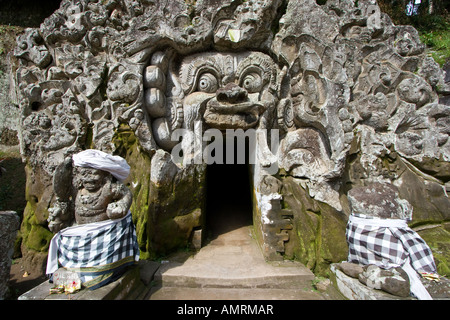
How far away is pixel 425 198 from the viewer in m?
4.51

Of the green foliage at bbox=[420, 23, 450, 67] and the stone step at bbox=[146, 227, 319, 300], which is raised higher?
the green foliage at bbox=[420, 23, 450, 67]

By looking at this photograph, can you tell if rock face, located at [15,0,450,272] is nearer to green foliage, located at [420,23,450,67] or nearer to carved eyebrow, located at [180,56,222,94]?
carved eyebrow, located at [180,56,222,94]

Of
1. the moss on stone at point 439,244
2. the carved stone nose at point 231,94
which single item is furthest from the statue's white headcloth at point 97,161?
the moss on stone at point 439,244

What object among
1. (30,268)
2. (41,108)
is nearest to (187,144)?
(41,108)

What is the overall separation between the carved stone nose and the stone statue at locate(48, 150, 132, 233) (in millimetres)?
2297

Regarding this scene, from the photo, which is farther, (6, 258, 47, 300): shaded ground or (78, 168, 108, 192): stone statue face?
(6, 258, 47, 300): shaded ground

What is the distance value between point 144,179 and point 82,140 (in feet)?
4.34

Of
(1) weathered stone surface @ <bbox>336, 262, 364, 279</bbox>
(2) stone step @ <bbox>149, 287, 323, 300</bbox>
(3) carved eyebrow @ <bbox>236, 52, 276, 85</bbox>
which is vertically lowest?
(2) stone step @ <bbox>149, 287, 323, 300</bbox>

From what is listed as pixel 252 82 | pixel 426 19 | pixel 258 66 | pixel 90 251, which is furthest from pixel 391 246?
pixel 426 19

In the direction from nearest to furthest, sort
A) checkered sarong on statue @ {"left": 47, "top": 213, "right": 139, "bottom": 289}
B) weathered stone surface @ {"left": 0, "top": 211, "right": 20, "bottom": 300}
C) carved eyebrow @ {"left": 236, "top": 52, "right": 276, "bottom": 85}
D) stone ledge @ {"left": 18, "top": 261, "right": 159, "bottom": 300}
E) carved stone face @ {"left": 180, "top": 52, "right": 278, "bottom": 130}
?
stone ledge @ {"left": 18, "top": 261, "right": 159, "bottom": 300} < checkered sarong on statue @ {"left": 47, "top": 213, "right": 139, "bottom": 289} < weathered stone surface @ {"left": 0, "top": 211, "right": 20, "bottom": 300} < carved stone face @ {"left": 180, "top": 52, "right": 278, "bottom": 130} < carved eyebrow @ {"left": 236, "top": 52, "right": 276, "bottom": 85}

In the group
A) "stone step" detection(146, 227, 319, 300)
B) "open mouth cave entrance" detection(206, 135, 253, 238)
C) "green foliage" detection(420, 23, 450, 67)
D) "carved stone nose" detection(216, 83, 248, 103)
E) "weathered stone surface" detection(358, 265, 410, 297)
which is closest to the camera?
"weathered stone surface" detection(358, 265, 410, 297)

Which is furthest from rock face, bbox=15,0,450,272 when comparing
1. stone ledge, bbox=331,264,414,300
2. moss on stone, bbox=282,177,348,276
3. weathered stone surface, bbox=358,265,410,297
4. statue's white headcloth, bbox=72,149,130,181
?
weathered stone surface, bbox=358,265,410,297

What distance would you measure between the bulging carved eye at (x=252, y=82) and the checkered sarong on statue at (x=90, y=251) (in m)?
3.33

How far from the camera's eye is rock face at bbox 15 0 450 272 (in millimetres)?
3926
